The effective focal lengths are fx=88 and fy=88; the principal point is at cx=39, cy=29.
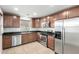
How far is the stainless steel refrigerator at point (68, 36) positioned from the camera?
302 centimetres

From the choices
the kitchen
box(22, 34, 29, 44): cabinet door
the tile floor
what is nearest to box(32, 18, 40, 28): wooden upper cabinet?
the kitchen

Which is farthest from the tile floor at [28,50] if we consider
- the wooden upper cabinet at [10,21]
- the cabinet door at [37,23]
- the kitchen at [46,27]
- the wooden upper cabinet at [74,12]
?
the cabinet door at [37,23]

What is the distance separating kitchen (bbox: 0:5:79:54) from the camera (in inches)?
130

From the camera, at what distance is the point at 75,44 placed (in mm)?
3010

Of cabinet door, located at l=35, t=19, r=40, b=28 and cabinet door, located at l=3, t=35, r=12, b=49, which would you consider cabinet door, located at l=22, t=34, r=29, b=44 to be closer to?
cabinet door, located at l=3, t=35, r=12, b=49

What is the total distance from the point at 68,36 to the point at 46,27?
3196 mm

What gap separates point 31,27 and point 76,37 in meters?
5.46

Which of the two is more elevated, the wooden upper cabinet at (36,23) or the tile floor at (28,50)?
the wooden upper cabinet at (36,23)

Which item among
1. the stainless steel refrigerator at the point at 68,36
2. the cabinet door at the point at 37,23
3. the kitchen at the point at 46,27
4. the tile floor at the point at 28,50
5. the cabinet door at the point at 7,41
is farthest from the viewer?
the cabinet door at the point at 37,23

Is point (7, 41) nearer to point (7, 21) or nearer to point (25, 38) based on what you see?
point (7, 21)

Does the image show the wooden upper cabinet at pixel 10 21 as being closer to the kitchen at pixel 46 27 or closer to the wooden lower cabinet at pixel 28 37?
the kitchen at pixel 46 27

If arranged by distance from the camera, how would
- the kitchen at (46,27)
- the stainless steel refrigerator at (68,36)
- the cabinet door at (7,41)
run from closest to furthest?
the stainless steel refrigerator at (68,36)
the kitchen at (46,27)
the cabinet door at (7,41)

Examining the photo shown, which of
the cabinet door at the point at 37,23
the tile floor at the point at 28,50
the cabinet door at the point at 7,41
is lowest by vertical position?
the tile floor at the point at 28,50

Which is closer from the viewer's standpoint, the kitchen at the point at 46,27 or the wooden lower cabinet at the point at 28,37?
the kitchen at the point at 46,27
